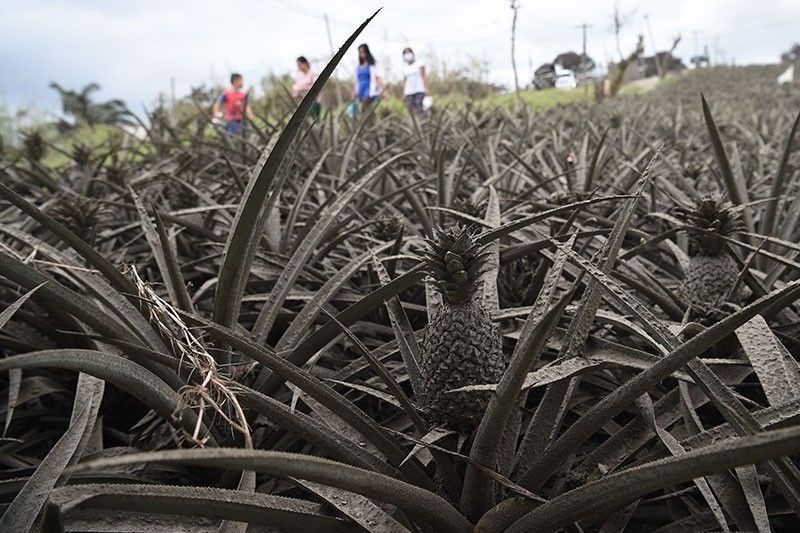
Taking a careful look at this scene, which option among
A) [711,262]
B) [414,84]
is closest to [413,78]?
[414,84]

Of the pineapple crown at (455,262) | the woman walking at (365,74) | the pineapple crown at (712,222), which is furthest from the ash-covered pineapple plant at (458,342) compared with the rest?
the woman walking at (365,74)

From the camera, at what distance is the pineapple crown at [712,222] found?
92 centimetres

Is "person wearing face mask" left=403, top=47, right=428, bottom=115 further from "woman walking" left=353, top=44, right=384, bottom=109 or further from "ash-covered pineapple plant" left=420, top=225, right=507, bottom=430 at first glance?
"ash-covered pineapple plant" left=420, top=225, right=507, bottom=430

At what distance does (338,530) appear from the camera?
0.58 metres

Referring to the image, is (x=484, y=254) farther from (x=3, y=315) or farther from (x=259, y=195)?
(x=3, y=315)

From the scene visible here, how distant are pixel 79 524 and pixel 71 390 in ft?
1.86

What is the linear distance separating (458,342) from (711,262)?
1.66 feet

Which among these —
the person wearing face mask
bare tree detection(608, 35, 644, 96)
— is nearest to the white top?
the person wearing face mask

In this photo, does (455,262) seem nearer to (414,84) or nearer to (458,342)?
(458,342)

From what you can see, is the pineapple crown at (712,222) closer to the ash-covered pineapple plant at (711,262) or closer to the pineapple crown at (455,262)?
the ash-covered pineapple plant at (711,262)

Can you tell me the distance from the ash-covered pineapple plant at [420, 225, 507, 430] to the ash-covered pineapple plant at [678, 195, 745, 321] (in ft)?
1.34

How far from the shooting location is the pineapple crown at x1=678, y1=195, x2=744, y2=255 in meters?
0.92

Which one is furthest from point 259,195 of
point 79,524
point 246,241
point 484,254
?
point 79,524

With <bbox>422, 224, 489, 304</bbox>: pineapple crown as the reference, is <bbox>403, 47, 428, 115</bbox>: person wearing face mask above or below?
above
